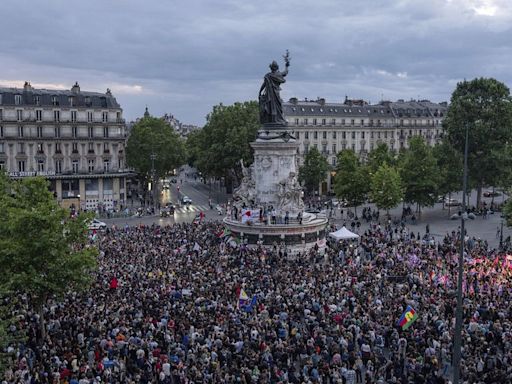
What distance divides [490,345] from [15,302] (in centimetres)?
2129

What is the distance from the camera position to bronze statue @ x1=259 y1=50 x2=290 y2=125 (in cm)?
4906

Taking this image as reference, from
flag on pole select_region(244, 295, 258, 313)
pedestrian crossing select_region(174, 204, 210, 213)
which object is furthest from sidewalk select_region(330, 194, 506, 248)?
flag on pole select_region(244, 295, 258, 313)

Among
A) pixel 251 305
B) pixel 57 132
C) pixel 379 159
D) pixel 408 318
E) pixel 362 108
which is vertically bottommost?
pixel 251 305

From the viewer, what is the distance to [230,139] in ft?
264

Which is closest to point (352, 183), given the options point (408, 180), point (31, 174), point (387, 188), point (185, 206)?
point (387, 188)

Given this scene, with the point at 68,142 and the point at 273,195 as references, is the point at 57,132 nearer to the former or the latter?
the point at 68,142

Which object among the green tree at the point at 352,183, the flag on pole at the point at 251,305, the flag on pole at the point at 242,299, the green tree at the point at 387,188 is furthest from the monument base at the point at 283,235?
the green tree at the point at 352,183

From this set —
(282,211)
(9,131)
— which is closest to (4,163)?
(9,131)

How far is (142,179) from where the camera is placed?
88312 millimetres

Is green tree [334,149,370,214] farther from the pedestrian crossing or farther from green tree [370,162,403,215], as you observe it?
the pedestrian crossing

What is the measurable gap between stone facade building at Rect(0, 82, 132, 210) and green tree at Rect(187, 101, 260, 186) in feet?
44.0

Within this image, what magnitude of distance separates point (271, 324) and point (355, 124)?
7865 centimetres

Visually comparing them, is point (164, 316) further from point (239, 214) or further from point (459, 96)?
point (459, 96)

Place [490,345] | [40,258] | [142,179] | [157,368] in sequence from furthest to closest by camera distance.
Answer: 1. [142,179]
2. [40,258]
3. [490,345]
4. [157,368]
